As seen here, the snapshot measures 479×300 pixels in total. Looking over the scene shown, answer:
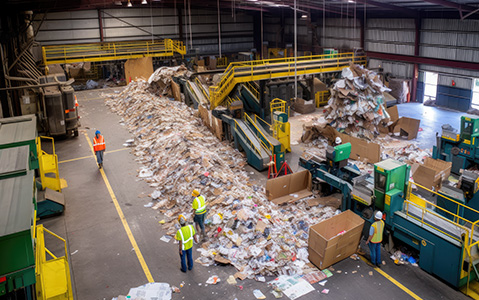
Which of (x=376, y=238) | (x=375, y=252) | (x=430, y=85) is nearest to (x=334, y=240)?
(x=376, y=238)

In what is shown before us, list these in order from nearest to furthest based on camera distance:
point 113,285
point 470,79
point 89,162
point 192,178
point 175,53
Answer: point 113,285 < point 192,178 < point 89,162 < point 470,79 < point 175,53

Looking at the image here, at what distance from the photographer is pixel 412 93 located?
2461 centimetres

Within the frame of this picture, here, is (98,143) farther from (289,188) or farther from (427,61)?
(427,61)

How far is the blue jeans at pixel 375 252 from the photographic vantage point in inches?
340

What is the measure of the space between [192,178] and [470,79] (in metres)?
17.3

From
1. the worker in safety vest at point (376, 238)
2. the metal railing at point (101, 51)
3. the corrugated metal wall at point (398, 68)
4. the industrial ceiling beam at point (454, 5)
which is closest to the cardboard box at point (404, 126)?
the industrial ceiling beam at point (454, 5)

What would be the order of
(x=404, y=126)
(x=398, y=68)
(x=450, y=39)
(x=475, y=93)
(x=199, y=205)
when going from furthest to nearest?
(x=398, y=68) → (x=450, y=39) → (x=475, y=93) → (x=404, y=126) → (x=199, y=205)

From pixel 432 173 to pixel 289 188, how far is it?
170 inches

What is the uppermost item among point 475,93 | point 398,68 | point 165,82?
point 398,68

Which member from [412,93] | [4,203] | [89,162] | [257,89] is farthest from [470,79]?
[4,203]

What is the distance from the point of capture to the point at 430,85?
23.8m

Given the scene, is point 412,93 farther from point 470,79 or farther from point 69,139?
point 69,139

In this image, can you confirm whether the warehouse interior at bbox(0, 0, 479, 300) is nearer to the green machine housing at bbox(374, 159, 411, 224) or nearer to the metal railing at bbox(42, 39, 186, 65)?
the green machine housing at bbox(374, 159, 411, 224)

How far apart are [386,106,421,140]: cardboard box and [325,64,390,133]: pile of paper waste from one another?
964 millimetres
